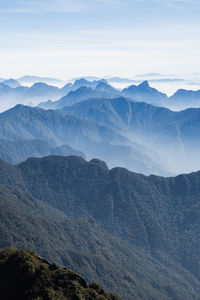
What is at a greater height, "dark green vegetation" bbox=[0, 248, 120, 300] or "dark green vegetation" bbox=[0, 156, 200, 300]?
"dark green vegetation" bbox=[0, 156, 200, 300]

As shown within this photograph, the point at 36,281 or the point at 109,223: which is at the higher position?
the point at 109,223

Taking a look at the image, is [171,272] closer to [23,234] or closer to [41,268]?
[23,234]

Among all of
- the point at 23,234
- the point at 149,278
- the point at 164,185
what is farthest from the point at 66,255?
the point at 164,185

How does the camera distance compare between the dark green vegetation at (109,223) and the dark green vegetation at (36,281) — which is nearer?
the dark green vegetation at (36,281)

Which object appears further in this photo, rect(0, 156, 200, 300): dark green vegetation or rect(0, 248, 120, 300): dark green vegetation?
rect(0, 156, 200, 300): dark green vegetation
